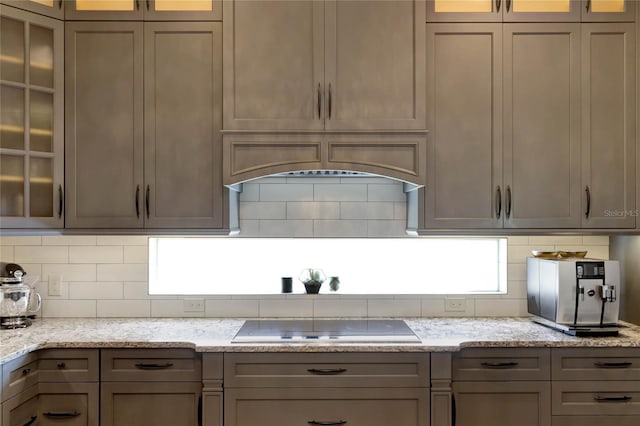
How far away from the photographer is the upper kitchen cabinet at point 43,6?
231cm

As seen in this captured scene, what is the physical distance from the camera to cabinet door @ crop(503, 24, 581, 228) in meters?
2.43

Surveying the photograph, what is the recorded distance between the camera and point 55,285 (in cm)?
274

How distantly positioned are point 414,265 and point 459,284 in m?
0.31

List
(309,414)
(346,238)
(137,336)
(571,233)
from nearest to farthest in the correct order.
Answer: (309,414)
(137,336)
(571,233)
(346,238)

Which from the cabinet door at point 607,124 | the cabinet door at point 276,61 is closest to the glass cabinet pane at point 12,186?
the cabinet door at point 276,61

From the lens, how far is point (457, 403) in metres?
2.16

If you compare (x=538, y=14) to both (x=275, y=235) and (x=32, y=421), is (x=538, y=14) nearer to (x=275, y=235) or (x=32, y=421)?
(x=275, y=235)

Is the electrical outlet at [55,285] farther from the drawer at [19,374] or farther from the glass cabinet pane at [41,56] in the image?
the glass cabinet pane at [41,56]

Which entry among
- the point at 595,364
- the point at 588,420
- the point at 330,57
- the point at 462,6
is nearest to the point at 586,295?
the point at 595,364

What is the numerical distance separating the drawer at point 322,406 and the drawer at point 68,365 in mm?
656

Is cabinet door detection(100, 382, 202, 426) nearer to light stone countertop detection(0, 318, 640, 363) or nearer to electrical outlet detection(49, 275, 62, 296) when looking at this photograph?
light stone countertop detection(0, 318, 640, 363)

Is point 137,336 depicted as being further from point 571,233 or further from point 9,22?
point 571,233

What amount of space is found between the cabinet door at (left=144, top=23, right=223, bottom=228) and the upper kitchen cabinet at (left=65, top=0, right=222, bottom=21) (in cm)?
5

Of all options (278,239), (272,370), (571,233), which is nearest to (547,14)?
(571,233)
